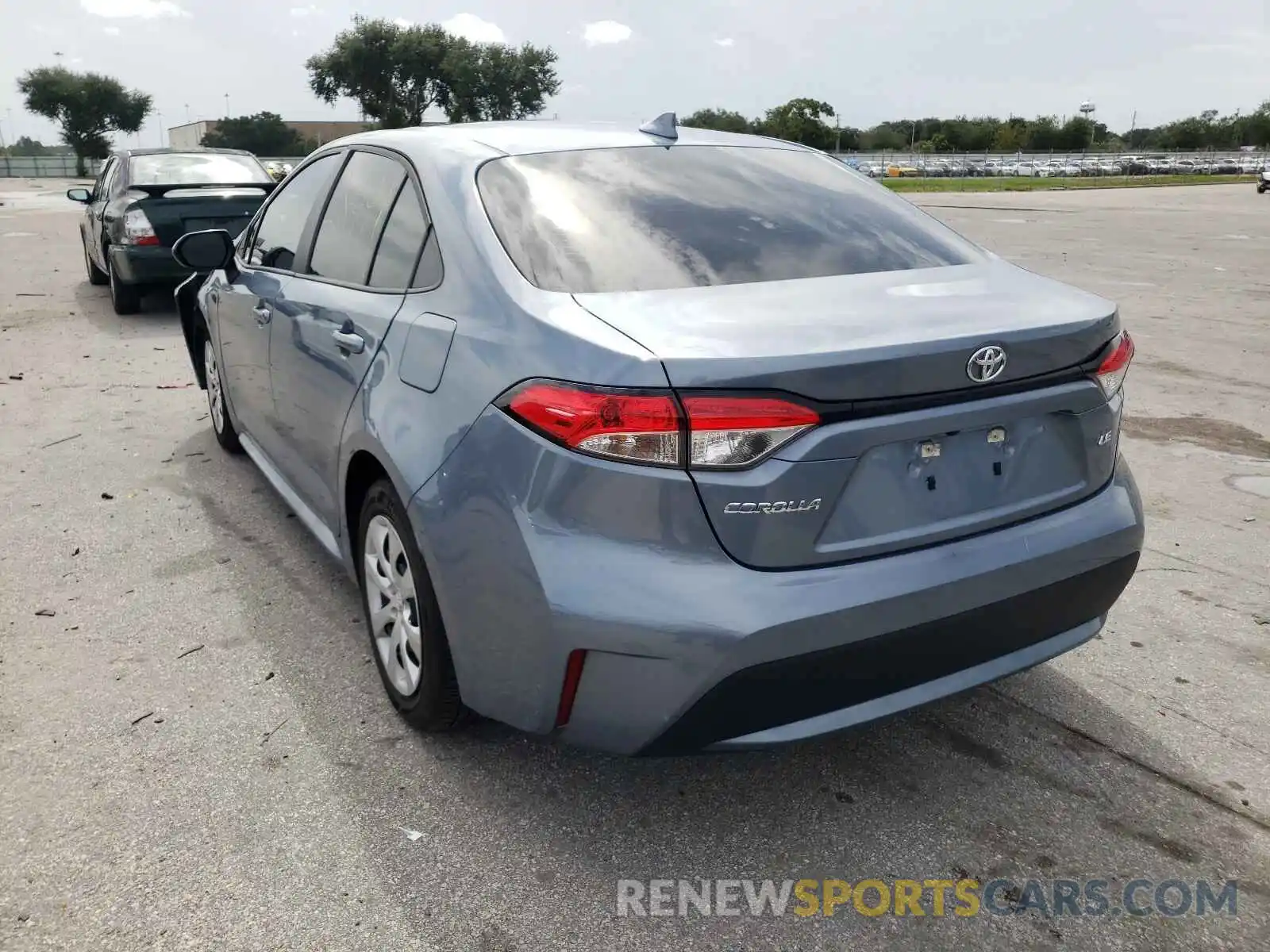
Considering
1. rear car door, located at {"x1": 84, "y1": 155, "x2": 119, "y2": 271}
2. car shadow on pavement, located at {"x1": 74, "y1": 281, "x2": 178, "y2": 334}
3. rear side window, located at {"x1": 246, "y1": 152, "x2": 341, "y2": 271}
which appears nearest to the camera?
rear side window, located at {"x1": 246, "y1": 152, "x2": 341, "y2": 271}

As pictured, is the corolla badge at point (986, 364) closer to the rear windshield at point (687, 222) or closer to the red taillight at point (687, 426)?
the red taillight at point (687, 426)

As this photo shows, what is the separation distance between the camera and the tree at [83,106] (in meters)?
70.9

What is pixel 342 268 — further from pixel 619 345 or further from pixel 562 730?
pixel 562 730

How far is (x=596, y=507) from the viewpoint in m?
2.16

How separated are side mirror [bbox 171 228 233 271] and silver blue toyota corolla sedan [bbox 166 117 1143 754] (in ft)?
5.58

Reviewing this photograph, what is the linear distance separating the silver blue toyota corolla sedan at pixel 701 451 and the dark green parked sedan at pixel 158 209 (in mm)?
7595

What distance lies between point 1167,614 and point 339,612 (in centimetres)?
301

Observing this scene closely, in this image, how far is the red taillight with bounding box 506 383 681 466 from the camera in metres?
2.10

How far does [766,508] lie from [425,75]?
3088 inches

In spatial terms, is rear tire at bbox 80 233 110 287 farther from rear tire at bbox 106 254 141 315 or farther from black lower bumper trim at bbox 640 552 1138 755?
black lower bumper trim at bbox 640 552 1138 755

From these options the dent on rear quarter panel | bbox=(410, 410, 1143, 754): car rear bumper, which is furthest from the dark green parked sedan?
bbox=(410, 410, 1143, 754): car rear bumper

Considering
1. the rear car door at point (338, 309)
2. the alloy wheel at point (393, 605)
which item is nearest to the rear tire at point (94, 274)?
the rear car door at point (338, 309)

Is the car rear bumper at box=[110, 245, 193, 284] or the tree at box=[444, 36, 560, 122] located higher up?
the tree at box=[444, 36, 560, 122]

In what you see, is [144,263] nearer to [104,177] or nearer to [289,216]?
[104,177]
